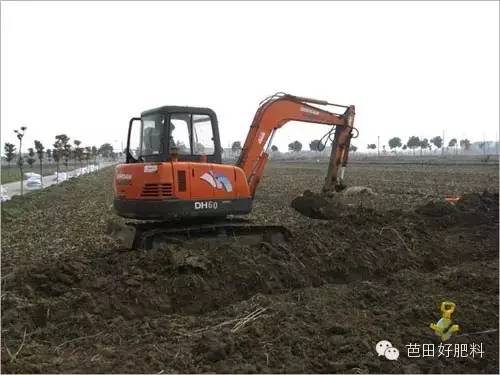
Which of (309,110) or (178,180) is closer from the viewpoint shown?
(178,180)

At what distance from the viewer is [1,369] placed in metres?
4.51

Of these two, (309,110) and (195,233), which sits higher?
(309,110)

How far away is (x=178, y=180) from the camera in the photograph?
8008 millimetres

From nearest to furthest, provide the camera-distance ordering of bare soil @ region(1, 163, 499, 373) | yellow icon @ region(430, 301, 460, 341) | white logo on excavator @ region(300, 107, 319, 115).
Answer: bare soil @ region(1, 163, 499, 373)
yellow icon @ region(430, 301, 460, 341)
white logo on excavator @ region(300, 107, 319, 115)

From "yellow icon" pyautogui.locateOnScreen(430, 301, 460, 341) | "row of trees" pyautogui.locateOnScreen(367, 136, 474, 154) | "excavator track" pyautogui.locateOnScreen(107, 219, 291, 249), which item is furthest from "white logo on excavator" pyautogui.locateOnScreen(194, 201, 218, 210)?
"row of trees" pyautogui.locateOnScreen(367, 136, 474, 154)

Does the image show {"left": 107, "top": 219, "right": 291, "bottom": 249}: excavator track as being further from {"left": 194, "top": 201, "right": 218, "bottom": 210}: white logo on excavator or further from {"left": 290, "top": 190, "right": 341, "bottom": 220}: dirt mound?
{"left": 290, "top": 190, "right": 341, "bottom": 220}: dirt mound

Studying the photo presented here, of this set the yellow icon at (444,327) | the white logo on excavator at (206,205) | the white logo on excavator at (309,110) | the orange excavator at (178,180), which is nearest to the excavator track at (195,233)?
the orange excavator at (178,180)

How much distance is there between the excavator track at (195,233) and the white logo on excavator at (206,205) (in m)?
0.44

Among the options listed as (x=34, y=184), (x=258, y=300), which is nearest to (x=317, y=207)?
(x=258, y=300)

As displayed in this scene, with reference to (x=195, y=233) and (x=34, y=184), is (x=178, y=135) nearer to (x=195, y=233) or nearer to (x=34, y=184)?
Answer: (x=195, y=233)

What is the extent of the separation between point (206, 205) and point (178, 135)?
1.28 metres

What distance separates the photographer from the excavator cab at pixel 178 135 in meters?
8.24

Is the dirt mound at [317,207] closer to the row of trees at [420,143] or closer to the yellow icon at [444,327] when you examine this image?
the yellow icon at [444,327]

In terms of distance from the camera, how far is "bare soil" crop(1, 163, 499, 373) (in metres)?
4.80
